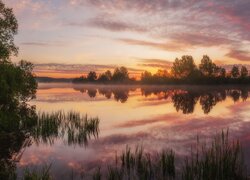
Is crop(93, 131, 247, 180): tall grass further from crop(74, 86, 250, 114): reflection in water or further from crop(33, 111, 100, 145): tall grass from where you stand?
crop(74, 86, 250, 114): reflection in water

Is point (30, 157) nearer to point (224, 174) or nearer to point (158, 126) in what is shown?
point (224, 174)

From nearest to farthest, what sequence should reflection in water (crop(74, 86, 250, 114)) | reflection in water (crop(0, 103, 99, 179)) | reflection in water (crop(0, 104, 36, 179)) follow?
1. reflection in water (crop(0, 104, 36, 179))
2. reflection in water (crop(0, 103, 99, 179))
3. reflection in water (crop(74, 86, 250, 114))

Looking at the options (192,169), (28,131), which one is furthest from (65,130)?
(192,169)

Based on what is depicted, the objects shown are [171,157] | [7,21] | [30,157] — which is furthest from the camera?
[7,21]

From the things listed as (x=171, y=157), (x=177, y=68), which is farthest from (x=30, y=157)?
(x=177, y=68)

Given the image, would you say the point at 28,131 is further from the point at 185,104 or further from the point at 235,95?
the point at 235,95

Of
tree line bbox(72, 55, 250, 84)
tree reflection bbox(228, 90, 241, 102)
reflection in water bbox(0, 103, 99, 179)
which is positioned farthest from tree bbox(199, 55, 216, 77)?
reflection in water bbox(0, 103, 99, 179)

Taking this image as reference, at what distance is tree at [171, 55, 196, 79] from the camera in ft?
557

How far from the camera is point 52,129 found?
30.0 m

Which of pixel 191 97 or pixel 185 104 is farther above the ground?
pixel 191 97

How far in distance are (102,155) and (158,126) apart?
15.5 meters

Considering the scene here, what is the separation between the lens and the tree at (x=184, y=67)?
170 metres

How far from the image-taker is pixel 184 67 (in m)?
170

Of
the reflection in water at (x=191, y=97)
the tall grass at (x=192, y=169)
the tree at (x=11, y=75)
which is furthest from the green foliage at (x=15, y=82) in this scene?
the reflection in water at (x=191, y=97)
